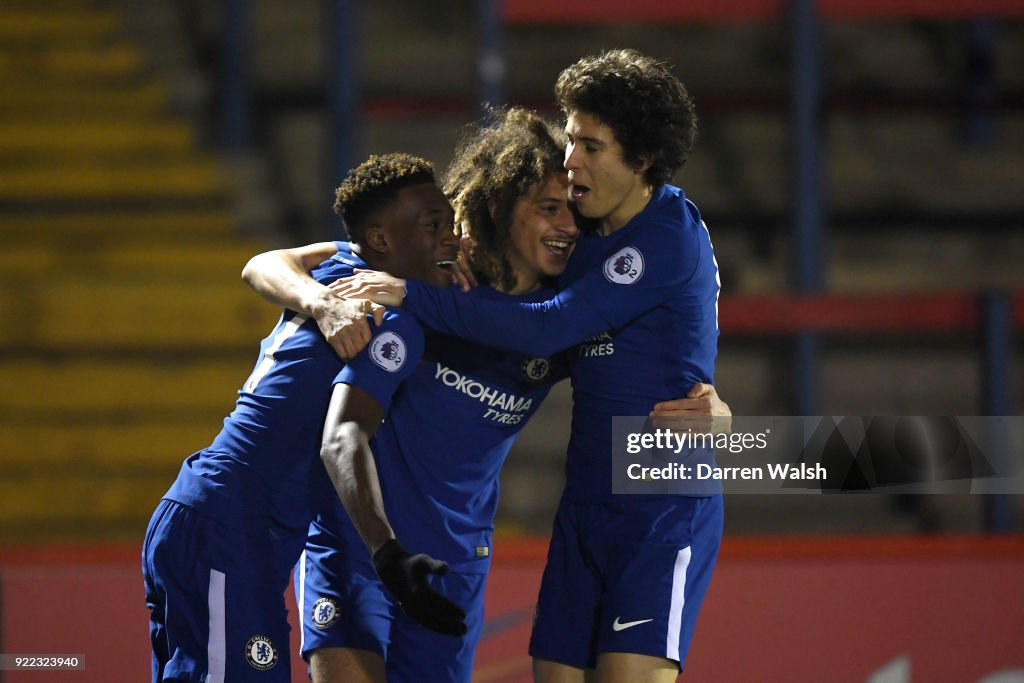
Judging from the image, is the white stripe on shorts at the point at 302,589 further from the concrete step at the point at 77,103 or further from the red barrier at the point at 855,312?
the concrete step at the point at 77,103

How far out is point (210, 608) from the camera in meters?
2.50

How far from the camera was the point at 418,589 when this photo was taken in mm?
2188

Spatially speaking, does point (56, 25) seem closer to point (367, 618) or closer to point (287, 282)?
point (287, 282)

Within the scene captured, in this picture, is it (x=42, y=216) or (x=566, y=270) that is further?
(x=42, y=216)

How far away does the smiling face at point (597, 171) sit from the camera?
2.76 metres

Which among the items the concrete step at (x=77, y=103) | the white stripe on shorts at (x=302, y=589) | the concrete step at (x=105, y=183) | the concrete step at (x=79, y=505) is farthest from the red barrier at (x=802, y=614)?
the concrete step at (x=77, y=103)

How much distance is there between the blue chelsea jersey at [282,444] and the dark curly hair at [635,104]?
2.05 ft

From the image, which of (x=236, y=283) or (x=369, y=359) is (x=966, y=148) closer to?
(x=236, y=283)

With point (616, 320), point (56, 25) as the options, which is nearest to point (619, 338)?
point (616, 320)

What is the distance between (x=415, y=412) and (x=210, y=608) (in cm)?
63

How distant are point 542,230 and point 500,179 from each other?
0.16 m

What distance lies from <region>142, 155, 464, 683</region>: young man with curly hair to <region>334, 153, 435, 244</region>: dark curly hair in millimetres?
275

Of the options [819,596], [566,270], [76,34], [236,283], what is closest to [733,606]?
[819,596]

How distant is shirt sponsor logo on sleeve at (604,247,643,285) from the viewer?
2674mm
